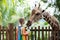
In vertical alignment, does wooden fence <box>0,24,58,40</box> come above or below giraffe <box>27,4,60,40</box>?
below

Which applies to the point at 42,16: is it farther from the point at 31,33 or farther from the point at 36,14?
the point at 31,33

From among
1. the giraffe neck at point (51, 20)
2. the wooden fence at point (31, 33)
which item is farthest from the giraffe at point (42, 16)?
the wooden fence at point (31, 33)

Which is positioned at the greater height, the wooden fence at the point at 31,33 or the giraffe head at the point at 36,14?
the giraffe head at the point at 36,14

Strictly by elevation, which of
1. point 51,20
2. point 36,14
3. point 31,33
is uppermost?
point 36,14

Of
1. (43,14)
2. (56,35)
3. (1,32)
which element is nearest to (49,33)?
(56,35)

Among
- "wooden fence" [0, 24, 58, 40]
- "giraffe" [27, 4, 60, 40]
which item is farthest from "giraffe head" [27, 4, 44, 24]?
"wooden fence" [0, 24, 58, 40]

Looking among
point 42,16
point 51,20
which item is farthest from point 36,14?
point 51,20

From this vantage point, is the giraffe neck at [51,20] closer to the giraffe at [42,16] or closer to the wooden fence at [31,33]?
the giraffe at [42,16]

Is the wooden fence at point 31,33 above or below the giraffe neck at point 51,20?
below

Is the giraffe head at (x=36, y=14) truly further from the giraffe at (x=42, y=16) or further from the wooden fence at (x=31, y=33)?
the wooden fence at (x=31, y=33)

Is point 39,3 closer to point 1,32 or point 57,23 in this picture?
point 57,23

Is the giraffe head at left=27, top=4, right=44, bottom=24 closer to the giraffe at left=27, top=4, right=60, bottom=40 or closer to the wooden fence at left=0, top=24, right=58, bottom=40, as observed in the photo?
the giraffe at left=27, top=4, right=60, bottom=40

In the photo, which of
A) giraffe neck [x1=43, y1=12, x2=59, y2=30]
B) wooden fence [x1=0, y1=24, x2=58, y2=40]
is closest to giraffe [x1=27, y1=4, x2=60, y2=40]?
giraffe neck [x1=43, y1=12, x2=59, y2=30]

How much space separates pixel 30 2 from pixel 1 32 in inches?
30.2
